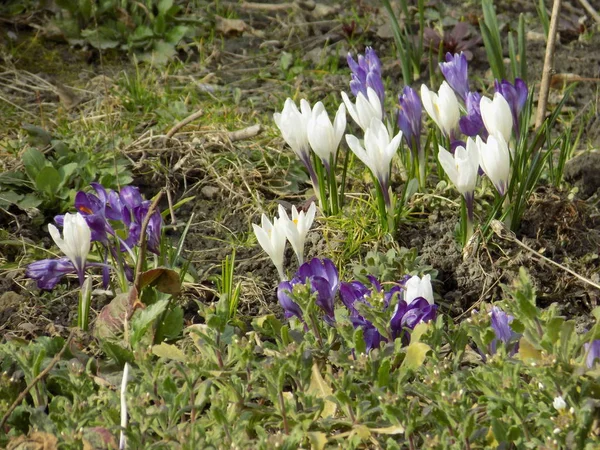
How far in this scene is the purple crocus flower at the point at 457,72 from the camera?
2.81 meters

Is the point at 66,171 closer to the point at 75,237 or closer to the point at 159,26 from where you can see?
the point at 75,237

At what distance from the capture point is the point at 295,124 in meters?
2.67

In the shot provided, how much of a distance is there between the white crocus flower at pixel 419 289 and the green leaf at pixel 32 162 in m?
1.43

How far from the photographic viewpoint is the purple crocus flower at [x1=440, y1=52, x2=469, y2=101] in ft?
9.22

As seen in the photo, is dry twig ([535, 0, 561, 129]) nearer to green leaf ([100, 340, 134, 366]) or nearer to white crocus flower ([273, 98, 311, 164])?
white crocus flower ([273, 98, 311, 164])

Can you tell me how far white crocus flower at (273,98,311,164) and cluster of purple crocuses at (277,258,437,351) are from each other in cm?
A: 56

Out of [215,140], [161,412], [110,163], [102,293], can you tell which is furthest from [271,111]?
[161,412]

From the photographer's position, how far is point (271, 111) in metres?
3.67

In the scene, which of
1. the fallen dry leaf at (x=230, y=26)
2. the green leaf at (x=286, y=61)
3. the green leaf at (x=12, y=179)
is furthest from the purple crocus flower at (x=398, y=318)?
the fallen dry leaf at (x=230, y=26)

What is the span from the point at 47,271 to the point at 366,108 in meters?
1.06


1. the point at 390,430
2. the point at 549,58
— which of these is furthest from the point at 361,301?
the point at 549,58

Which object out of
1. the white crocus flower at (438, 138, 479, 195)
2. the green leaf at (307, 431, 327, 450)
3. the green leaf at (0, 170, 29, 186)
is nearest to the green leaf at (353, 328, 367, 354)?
the green leaf at (307, 431, 327, 450)

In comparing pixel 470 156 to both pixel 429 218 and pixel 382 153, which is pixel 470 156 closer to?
pixel 382 153

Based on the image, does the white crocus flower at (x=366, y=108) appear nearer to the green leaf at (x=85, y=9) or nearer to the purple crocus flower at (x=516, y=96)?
the purple crocus flower at (x=516, y=96)
